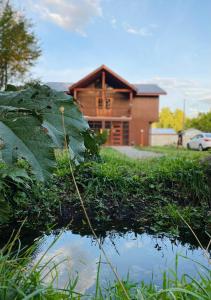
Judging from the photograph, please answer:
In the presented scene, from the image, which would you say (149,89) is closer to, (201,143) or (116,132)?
(116,132)

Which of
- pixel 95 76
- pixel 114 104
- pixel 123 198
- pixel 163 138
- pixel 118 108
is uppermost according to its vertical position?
pixel 95 76

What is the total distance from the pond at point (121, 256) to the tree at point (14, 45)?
19.6 meters

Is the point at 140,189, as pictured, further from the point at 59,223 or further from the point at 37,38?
the point at 37,38

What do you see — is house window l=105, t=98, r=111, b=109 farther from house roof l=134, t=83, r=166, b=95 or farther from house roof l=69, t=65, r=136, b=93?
house roof l=134, t=83, r=166, b=95

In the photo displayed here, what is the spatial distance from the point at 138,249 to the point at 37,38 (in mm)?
21821

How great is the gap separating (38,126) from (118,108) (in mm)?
25571

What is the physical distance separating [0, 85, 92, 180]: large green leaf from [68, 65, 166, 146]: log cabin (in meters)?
24.3

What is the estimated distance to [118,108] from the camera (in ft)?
86.7

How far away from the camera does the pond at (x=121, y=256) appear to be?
2568mm

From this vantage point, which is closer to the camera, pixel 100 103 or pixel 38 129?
pixel 38 129

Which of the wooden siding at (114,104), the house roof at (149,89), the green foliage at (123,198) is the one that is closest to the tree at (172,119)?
the house roof at (149,89)

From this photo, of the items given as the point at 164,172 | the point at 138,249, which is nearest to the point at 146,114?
the point at 164,172

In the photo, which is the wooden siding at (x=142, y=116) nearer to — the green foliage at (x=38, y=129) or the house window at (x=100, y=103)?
the house window at (x=100, y=103)

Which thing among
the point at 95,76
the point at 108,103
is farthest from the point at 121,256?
the point at 108,103
